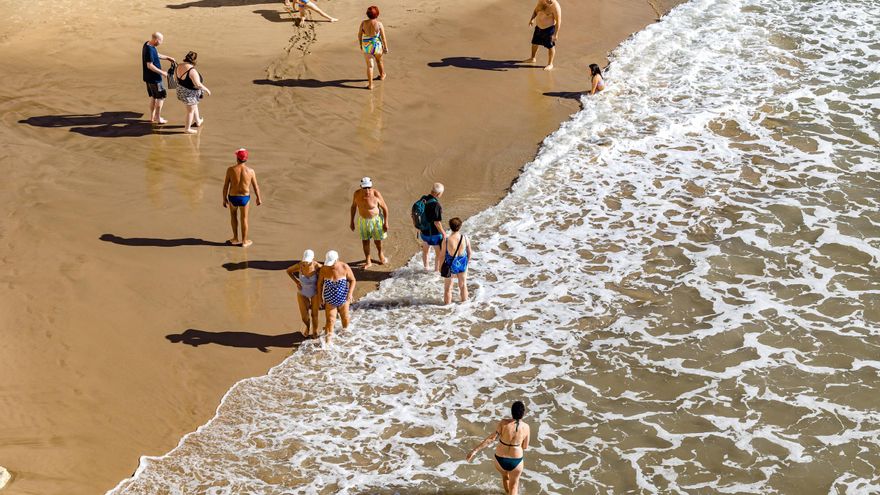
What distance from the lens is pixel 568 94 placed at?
A: 19922mm

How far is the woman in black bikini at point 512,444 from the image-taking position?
9781mm

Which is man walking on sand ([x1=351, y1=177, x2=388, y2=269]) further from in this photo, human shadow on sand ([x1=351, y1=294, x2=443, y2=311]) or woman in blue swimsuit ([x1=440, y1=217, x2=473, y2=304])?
woman in blue swimsuit ([x1=440, y1=217, x2=473, y2=304])

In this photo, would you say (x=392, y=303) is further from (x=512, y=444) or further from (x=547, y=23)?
(x=547, y=23)

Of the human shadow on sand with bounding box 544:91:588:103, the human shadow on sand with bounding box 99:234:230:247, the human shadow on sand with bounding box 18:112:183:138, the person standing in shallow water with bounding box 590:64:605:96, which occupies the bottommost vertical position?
the human shadow on sand with bounding box 99:234:230:247

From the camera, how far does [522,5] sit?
952 inches

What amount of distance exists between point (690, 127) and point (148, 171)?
10733 millimetres

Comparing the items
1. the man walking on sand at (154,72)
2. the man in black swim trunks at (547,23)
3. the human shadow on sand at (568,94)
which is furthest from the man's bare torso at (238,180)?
the man in black swim trunks at (547,23)

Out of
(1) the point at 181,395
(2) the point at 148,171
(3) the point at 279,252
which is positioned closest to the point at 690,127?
(3) the point at 279,252

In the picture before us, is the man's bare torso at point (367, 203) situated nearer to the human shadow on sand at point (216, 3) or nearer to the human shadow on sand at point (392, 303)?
the human shadow on sand at point (392, 303)

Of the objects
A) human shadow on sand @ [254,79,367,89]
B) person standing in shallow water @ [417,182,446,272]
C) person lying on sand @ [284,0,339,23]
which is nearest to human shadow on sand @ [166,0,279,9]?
person lying on sand @ [284,0,339,23]

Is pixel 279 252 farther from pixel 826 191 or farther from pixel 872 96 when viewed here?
pixel 872 96

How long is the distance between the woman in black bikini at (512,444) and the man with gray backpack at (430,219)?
12.4ft

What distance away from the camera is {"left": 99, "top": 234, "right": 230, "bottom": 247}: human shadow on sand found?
14047mm

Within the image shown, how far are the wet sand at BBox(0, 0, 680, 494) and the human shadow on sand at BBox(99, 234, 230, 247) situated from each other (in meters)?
0.04
